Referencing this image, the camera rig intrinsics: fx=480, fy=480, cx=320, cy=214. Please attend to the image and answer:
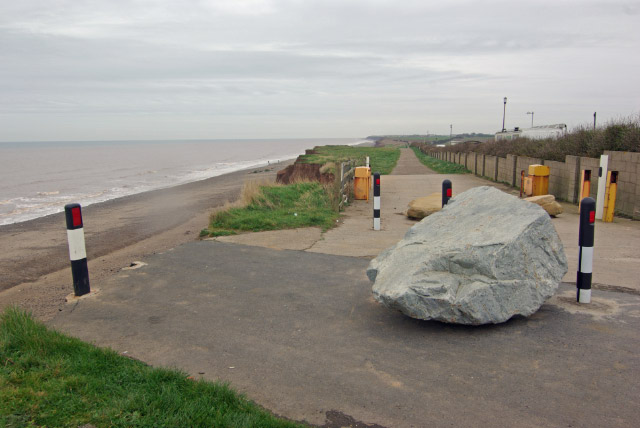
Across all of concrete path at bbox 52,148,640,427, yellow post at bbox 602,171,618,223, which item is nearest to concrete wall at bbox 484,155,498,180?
yellow post at bbox 602,171,618,223

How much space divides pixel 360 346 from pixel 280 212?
8.34 m

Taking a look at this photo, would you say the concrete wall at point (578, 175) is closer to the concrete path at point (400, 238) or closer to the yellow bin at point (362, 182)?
the concrete path at point (400, 238)

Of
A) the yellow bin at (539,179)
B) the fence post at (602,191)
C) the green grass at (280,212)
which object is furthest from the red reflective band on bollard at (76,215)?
the yellow bin at (539,179)

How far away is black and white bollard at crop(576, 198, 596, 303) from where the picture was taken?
4.96m

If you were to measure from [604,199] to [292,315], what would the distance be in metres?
9.69

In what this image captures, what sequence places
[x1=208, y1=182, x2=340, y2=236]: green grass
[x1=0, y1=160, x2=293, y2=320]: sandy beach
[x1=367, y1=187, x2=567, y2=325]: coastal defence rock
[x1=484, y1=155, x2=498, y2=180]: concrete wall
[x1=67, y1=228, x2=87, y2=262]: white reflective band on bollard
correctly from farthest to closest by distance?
[x1=484, y1=155, x2=498, y2=180]: concrete wall < [x1=208, y1=182, x2=340, y2=236]: green grass < [x1=0, y1=160, x2=293, y2=320]: sandy beach < [x1=67, y1=228, x2=87, y2=262]: white reflective band on bollard < [x1=367, y1=187, x2=567, y2=325]: coastal defence rock

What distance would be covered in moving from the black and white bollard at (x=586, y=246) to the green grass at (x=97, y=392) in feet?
12.1

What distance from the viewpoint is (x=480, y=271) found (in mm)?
4633

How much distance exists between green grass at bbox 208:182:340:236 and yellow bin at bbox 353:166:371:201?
1.20m

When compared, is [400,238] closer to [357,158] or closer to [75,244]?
[75,244]

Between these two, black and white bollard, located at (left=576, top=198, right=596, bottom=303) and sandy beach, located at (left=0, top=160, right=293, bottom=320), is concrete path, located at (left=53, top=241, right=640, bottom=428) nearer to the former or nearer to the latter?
black and white bollard, located at (left=576, top=198, right=596, bottom=303)

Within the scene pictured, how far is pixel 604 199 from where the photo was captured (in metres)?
11.5

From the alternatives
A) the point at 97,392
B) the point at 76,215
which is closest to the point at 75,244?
the point at 76,215

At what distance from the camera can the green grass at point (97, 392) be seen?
296cm
